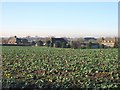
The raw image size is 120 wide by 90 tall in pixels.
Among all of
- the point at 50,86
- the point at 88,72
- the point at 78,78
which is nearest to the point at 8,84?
the point at 50,86

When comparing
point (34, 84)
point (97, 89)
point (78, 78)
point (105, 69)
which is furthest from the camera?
point (105, 69)

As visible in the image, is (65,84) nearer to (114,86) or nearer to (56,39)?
(114,86)

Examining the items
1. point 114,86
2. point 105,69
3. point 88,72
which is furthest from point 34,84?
point 105,69

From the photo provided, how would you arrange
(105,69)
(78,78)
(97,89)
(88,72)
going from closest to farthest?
(97,89) < (78,78) < (88,72) < (105,69)

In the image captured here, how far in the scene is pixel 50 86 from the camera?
8789 mm

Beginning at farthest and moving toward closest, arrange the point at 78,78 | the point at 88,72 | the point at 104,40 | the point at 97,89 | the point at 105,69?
the point at 104,40
the point at 105,69
the point at 88,72
the point at 78,78
the point at 97,89

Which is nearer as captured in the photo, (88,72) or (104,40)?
(88,72)

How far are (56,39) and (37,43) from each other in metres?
5.26

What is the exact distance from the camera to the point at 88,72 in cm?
1255

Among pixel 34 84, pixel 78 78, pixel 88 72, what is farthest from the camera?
pixel 88 72

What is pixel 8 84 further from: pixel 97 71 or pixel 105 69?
pixel 105 69

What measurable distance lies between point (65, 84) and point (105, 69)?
486 cm

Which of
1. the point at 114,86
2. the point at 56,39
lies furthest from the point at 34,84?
the point at 56,39

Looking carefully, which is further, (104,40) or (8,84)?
(104,40)
